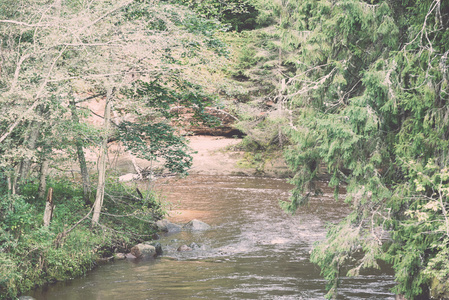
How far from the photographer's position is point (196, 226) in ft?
49.2

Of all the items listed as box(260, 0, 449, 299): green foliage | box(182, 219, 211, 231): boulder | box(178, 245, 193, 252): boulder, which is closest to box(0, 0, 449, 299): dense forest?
box(260, 0, 449, 299): green foliage

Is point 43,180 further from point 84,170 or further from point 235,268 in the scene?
point 235,268

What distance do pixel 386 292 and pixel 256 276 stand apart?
2.83 metres

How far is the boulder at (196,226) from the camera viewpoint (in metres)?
14.9

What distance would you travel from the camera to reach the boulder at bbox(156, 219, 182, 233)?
14.8 metres

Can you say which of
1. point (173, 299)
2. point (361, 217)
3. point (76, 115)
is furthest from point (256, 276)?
point (76, 115)

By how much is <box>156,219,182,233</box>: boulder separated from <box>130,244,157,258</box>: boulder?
2549 mm

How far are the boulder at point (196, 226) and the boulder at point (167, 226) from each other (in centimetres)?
26

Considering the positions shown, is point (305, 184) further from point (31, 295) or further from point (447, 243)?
point (31, 295)

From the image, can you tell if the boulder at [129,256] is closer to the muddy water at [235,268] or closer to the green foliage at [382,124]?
the muddy water at [235,268]

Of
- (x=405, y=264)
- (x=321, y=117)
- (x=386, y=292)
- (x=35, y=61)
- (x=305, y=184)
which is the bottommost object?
(x=386, y=292)

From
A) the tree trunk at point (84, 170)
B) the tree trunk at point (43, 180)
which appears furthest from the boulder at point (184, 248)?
the tree trunk at point (43, 180)

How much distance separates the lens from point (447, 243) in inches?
263

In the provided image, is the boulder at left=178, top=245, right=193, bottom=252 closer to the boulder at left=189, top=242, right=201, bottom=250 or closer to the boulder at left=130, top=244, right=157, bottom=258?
the boulder at left=189, top=242, right=201, bottom=250
